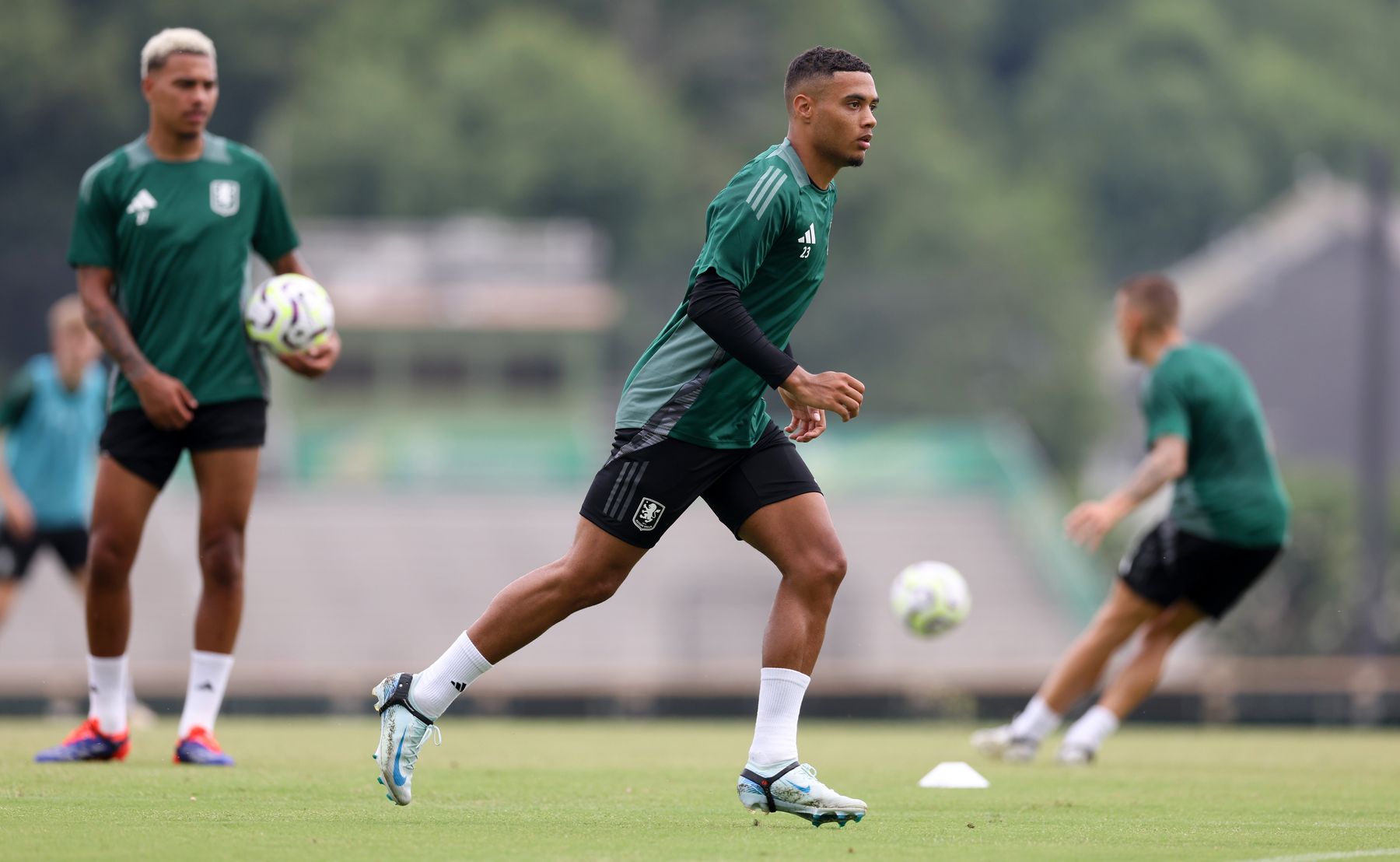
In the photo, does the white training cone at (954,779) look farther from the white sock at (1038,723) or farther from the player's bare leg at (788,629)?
the white sock at (1038,723)

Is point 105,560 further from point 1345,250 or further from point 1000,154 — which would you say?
point 1000,154

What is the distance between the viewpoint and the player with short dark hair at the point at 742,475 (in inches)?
272

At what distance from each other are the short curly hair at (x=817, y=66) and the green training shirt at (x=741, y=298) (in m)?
0.21

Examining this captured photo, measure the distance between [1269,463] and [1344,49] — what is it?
3257 inches

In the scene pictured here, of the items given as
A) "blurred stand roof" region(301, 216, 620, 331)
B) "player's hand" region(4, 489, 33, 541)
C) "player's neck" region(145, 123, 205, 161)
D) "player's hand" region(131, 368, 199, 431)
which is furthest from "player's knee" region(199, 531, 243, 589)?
"blurred stand roof" region(301, 216, 620, 331)

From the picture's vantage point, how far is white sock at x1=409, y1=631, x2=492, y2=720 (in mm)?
7027

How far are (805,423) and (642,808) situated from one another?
1.43 metres

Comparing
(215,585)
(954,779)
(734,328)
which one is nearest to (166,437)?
(215,585)

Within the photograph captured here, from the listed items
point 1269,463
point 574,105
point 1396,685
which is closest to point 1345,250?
point 574,105

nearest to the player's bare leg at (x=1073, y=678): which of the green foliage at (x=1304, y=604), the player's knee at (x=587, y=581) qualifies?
the player's knee at (x=587, y=581)

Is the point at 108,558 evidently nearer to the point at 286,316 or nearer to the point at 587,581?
the point at 286,316

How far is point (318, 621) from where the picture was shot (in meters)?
34.8

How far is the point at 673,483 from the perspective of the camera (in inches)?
276

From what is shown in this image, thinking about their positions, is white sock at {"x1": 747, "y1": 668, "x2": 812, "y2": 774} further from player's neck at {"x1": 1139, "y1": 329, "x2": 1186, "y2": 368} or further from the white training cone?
player's neck at {"x1": 1139, "y1": 329, "x2": 1186, "y2": 368}
